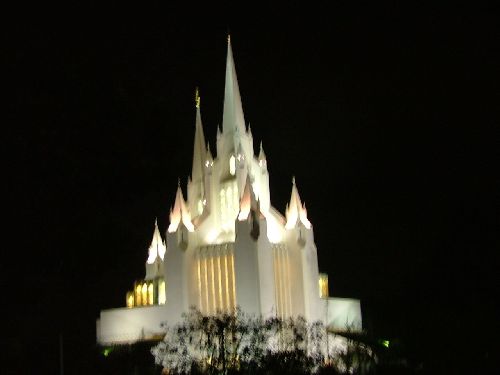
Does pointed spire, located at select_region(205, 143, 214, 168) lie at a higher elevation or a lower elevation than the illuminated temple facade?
higher

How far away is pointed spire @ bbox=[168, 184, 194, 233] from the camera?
123ft

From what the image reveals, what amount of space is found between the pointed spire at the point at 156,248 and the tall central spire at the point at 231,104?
330 inches

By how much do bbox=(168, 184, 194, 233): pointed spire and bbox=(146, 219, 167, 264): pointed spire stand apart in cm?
516

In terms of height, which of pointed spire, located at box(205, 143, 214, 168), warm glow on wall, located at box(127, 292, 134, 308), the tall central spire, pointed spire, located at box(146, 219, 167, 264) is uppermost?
the tall central spire

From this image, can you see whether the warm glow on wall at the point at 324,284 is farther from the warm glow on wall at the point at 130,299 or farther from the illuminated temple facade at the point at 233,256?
the warm glow on wall at the point at 130,299

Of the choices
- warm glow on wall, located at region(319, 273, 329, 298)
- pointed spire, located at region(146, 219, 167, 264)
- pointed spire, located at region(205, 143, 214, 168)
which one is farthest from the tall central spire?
warm glow on wall, located at region(319, 273, 329, 298)

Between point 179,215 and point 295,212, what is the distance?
21.0 feet

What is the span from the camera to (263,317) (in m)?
33.1

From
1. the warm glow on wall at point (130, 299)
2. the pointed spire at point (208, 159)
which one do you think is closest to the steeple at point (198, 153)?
the pointed spire at point (208, 159)

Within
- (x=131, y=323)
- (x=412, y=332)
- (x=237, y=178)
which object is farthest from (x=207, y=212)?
(x=412, y=332)

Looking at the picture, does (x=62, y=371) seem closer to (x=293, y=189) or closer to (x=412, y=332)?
(x=412, y=332)

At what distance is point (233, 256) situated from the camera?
3553 cm

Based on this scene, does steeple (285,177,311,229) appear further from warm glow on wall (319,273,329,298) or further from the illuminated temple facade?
warm glow on wall (319,273,329,298)

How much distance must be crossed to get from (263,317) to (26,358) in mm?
14518
